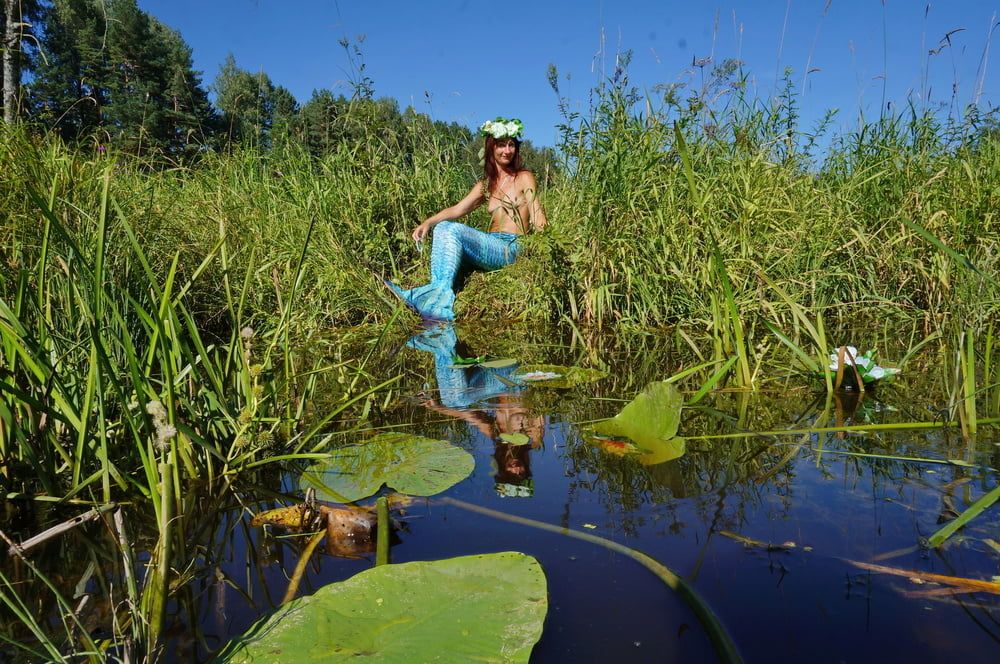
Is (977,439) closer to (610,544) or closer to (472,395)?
(610,544)

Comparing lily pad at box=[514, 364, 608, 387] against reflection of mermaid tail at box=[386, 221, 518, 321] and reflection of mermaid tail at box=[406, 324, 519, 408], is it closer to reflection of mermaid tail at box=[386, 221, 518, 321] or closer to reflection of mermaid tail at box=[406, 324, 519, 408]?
reflection of mermaid tail at box=[406, 324, 519, 408]

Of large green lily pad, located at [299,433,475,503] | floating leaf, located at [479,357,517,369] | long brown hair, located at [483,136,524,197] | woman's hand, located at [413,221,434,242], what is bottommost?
large green lily pad, located at [299,433,475,503]

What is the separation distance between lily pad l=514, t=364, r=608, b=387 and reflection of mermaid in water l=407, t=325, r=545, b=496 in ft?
0.26

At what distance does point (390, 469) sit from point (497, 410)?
0.61 metres

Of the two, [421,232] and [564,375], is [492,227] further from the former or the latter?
[564,375]

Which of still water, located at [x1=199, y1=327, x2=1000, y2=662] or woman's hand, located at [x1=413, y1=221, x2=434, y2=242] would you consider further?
woman's hand, located at [x1=413, y1=221, x2=434, y2=242]

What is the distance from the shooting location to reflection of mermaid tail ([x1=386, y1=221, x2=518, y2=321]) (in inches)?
171

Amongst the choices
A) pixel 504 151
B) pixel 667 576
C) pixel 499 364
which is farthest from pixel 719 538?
pixel 504 151

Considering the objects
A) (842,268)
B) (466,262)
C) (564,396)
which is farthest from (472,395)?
(466,262)

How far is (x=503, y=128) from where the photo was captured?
4.86 m

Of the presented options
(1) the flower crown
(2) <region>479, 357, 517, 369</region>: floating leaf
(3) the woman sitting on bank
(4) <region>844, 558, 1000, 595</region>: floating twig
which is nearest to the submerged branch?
(4) <region>844, 558, 1000, 595</region>: floating twig

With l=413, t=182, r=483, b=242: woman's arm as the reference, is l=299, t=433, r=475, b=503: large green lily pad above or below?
below

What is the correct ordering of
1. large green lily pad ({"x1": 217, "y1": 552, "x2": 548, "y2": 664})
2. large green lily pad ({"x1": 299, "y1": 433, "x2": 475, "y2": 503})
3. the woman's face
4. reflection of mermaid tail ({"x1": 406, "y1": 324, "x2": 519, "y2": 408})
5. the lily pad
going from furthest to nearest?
1. the woman's face
2. the lily pad
3. reflection of mermaid tail ({"x1": 406, "y1": 324, "x2": 519, "y2": 408})
4. large green lily pad ({"x1": 299, "y1": 433, "x2": 475, "y2": 503})
5. large green lily pad ({"x1": 217, "y1": 552, "x2": 548, "y2": 664})

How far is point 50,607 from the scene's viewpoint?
0.89m
